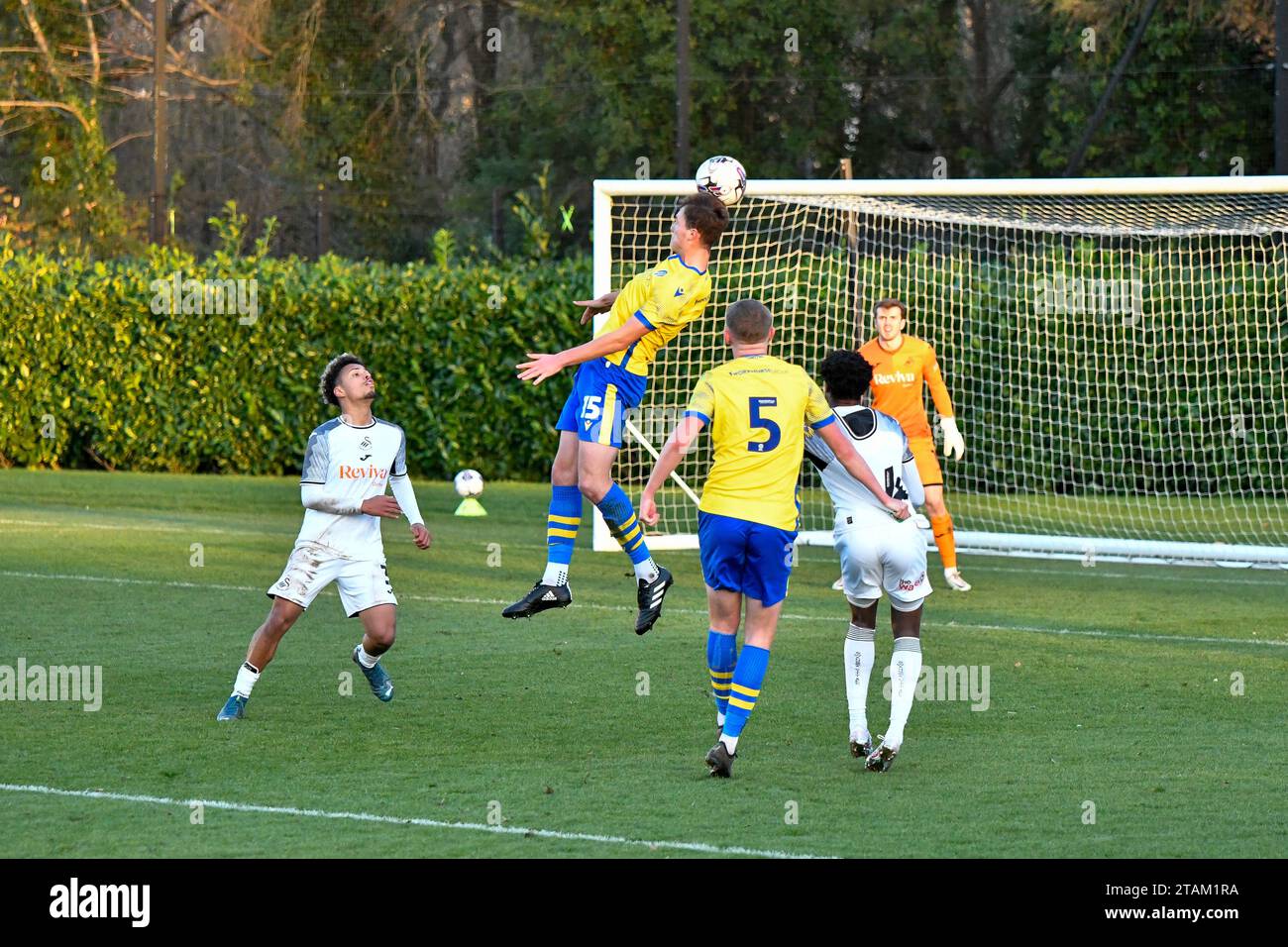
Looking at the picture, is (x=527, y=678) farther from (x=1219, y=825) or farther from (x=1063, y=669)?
(x=1219, y=825)

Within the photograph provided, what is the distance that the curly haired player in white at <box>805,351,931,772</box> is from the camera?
773 cm

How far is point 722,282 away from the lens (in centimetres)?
1911

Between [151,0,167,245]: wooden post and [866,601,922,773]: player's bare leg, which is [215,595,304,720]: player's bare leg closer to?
[866,601,922,773]: player's bare leg

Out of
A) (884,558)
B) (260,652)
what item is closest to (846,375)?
(884,558)

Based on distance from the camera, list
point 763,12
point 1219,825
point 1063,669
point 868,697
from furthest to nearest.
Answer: point 763,12 < point 1063,669 < point 868,697 < point 1219,825

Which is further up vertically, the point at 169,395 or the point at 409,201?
the point at 409,201

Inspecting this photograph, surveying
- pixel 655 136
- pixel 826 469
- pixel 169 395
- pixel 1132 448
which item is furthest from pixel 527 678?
pixel 655 136

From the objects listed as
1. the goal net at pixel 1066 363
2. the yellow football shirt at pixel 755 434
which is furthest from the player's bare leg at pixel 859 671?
the goal net at pixel 1066 363

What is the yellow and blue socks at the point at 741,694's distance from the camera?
7.36m

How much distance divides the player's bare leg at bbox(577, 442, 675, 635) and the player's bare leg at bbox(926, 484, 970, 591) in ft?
14.8

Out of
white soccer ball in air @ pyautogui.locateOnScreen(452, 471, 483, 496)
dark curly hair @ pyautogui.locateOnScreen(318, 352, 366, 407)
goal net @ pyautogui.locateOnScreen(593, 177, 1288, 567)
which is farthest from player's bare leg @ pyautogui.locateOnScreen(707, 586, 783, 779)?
white soccer ball in air @ pyautogui.locateOnScreen(452, 471, 483, 496)

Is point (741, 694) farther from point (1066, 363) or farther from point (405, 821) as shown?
point (1066, 363)

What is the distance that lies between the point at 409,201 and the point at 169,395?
18.6 metres

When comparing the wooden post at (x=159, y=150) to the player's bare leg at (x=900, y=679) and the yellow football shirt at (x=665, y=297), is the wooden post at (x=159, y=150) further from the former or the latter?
the player's bare leg at (x=900, y=679)
